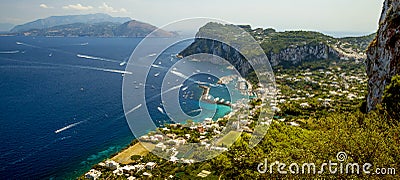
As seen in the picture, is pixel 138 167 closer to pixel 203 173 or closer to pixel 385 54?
pixel 203 173

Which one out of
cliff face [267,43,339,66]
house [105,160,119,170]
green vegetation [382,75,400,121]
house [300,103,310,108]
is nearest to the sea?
house [105,160,119,170]

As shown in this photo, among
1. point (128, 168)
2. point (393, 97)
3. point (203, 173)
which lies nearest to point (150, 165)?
point (128, 168)

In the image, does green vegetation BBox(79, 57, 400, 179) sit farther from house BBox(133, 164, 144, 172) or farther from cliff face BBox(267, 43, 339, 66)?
cliff face BBox(267, 43, 339, 66)

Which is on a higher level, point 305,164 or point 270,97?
point 305,164

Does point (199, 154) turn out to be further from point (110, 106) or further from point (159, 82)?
point (159, 82)

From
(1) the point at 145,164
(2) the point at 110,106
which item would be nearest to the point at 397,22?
(1) the point at 145,164

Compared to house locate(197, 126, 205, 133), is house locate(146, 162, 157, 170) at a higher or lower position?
lower
